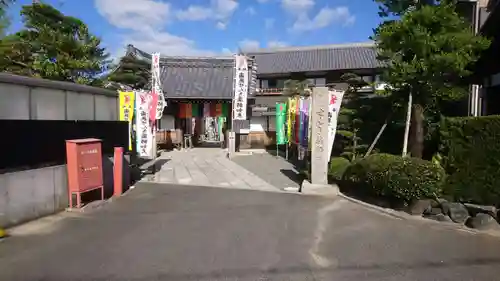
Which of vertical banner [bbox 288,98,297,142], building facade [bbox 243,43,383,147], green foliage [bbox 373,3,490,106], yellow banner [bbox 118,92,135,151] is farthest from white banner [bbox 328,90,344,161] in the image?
building facade [bbox 243,43,383,147]

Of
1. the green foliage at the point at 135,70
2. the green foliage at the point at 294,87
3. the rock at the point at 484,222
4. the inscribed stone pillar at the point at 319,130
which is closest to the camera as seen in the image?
the rock at the point at 484,222

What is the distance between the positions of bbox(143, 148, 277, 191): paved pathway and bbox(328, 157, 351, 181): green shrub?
5.76 feet

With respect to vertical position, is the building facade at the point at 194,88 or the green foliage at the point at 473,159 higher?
the building facade at the point at 194,88

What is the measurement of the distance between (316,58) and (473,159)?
97.9 ft

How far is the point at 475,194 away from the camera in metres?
Result: 7.82

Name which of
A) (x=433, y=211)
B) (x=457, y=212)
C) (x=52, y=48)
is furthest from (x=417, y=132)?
(x=52, y=48)

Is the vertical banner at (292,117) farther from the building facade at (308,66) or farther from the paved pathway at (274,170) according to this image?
the building facade at (308,66)

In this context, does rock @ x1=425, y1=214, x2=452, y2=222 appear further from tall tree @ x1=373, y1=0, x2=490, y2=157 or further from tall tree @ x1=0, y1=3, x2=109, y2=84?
tall tree @ x1=0, y1=3, x2=109, y2=84

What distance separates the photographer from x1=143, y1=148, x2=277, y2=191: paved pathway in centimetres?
1285

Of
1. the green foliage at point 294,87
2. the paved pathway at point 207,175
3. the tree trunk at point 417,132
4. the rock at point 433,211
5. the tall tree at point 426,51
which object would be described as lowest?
the paved pathway at point 207,175

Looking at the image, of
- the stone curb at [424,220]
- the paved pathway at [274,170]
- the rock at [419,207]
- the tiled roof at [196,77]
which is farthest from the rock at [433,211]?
the tiled roof at [196,77]

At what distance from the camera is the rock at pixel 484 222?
7.12m

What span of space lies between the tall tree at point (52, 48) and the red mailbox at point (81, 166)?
8.38 m

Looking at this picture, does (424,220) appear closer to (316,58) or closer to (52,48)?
(52,48)
